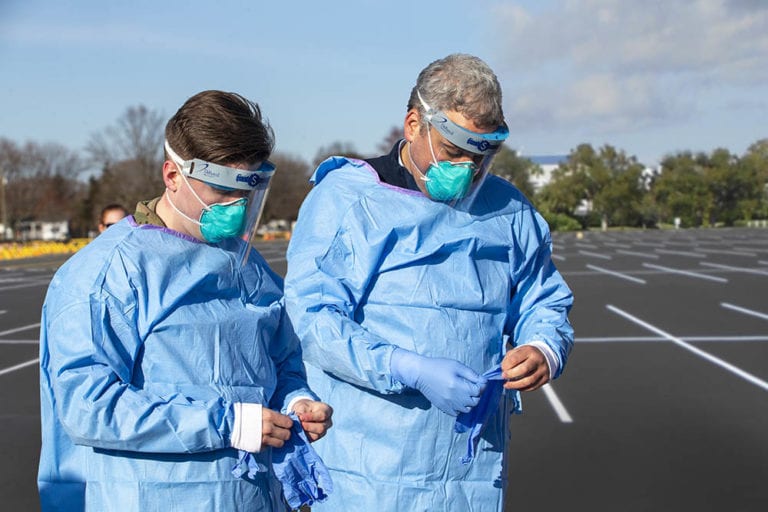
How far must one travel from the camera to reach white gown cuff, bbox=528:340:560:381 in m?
2.59

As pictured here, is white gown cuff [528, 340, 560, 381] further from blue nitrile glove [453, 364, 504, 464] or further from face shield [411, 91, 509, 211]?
face shield [411, 91, 509, 211]

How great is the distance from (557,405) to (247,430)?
20.0 feet

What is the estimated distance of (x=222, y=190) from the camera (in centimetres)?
216

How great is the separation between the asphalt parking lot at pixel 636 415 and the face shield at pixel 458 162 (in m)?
3.03

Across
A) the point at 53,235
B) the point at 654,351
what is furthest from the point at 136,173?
the point at 654,351

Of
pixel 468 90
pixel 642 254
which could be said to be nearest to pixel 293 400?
pixel 468 90

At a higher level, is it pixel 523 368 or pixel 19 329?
pixel 523 368

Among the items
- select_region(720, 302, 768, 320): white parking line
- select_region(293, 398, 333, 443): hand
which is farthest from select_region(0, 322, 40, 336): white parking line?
select_region(293, 398, 333, 443): hand

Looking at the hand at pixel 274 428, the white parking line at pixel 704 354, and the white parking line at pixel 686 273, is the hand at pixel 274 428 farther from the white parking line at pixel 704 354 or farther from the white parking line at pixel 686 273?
the white parking line at pixel 686 273

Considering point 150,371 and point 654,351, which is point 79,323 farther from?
point 654,351

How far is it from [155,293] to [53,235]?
8256 centimetres

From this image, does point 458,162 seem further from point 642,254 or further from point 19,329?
point 642,254

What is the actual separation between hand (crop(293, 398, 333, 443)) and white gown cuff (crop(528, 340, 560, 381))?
756mm

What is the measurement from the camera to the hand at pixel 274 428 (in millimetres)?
1989
